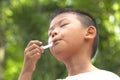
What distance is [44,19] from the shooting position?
519cm

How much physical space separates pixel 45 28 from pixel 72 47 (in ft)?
11.8

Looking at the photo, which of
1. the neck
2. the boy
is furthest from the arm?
the neck

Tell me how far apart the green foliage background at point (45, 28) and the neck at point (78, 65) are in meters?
2.65

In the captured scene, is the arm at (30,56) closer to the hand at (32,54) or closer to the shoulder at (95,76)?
the hand at (32,54)

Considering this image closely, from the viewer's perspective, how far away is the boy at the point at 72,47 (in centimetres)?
154

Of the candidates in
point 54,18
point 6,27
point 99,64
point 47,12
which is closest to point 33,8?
point 47,12

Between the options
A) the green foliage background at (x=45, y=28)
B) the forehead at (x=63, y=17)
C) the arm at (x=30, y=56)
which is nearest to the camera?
the arm at (x=30, y=56)

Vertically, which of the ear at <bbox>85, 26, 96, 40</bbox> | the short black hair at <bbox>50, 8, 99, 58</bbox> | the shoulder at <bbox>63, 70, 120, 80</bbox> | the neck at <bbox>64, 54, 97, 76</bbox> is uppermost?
the short black hair at <bbox>50, 8, 99, 58</bbox>

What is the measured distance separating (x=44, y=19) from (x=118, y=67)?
136cm

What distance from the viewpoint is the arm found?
153 centimetres

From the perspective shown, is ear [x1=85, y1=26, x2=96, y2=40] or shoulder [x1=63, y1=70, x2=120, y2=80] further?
ear [x1=85, y1=26, x2=96, y2=40]

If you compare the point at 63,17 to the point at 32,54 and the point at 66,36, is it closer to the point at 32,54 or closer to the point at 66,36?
the point at 66,36

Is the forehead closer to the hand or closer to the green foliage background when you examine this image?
the hand

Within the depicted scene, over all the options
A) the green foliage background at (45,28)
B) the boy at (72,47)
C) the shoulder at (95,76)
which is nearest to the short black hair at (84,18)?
the boy at (72,47)
